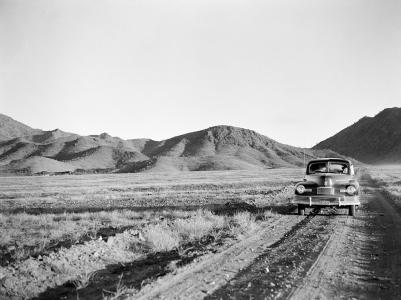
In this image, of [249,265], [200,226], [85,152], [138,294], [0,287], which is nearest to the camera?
[138,294]

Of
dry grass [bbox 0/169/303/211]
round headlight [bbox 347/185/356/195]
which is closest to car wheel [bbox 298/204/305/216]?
round headlight [bbox 347/185/356/195]

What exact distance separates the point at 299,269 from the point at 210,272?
1.68 m

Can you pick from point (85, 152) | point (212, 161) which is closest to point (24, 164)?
point (85, 152)

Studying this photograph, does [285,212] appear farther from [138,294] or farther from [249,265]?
[138,294]

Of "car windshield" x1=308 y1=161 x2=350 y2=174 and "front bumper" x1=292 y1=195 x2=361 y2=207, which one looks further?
"car windshield" x1=308 y1=161 x2=350 y2=174

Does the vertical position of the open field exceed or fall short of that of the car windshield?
it falls short

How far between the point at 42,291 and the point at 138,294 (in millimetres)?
1929

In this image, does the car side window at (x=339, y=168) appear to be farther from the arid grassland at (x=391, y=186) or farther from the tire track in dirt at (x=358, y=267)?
the arid grassland at (x=391, y=186)

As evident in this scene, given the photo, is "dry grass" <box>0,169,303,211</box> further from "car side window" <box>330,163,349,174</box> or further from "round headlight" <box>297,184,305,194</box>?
"round headlight" <box>297,184,305,194</box>

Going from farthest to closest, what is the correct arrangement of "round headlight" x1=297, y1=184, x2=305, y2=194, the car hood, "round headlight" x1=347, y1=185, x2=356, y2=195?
"round headlight" x1=297, y1=184, x2=305, y2=194 → the car hood → "round headlight" x1=347, y1=185, x2=356, y2=195

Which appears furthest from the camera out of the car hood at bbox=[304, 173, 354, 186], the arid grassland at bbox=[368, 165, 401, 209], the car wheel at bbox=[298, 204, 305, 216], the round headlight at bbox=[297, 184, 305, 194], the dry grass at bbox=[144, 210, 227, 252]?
the arid grassland at bbox=[368, 165, 401, 209]

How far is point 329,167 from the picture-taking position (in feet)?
53.6

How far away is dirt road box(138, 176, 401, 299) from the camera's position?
6.27 m

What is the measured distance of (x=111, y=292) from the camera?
6.25 metres
